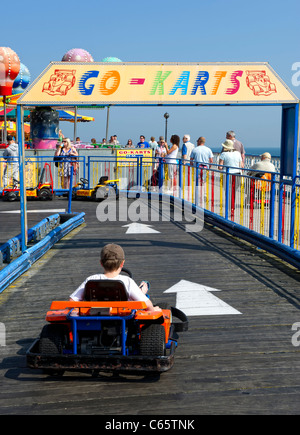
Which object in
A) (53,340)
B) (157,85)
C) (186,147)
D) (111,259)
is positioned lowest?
(53,340)

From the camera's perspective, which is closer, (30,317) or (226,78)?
(30,317)

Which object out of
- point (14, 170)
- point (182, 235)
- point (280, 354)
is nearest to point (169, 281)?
point (280, 354)

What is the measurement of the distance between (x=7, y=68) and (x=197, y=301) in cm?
2084

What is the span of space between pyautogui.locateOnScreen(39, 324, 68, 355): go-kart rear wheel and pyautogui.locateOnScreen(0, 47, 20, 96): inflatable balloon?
860 inches

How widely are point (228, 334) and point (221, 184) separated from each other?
661cm

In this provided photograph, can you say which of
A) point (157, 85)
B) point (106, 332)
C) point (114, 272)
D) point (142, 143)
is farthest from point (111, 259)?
point (142, 143)

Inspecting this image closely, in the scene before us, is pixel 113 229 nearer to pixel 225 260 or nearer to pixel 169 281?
pixel 225 260

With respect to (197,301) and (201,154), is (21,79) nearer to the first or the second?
(201,154)

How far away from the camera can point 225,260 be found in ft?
29.5

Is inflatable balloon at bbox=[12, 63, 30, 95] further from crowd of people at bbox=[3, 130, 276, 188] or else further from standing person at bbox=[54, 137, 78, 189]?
standing person at bbox=[54, 137, 78, 189]

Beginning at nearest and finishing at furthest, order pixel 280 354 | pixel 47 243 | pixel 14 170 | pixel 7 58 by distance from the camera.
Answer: pixel 280 354 < pixel 47 243 < pixel 14 170 < pixel 7 58

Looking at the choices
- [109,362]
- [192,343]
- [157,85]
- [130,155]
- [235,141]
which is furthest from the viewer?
[130,155]

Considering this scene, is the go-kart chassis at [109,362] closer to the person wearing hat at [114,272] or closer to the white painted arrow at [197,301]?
the person wearing hat at [114,272]

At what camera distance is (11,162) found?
803 inches
